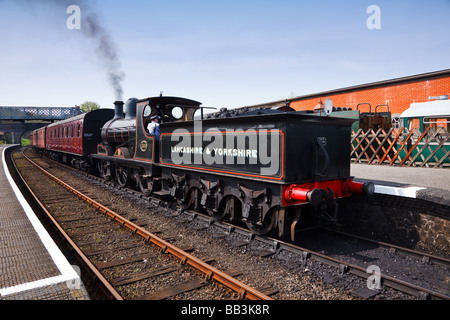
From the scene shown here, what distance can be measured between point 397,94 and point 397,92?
0.41 ft

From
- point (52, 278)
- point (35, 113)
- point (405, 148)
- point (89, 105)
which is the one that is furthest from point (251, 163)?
point (89, 105)

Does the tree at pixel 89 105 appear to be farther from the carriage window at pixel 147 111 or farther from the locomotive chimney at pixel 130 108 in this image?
the carriage window at pixel 147 111

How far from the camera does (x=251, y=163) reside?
221 inches

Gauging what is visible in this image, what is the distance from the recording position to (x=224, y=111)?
671 cm

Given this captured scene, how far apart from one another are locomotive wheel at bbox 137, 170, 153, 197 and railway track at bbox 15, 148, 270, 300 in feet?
4.98

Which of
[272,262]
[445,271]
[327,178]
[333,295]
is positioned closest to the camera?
[333,295]

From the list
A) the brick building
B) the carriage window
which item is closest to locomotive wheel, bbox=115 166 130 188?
the carriage window

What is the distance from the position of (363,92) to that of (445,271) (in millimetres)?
18922

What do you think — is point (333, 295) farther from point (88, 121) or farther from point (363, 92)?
point (363, 92)

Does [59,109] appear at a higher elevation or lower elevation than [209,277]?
higher

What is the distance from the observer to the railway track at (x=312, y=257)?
402 cm

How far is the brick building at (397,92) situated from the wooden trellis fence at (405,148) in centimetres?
468
